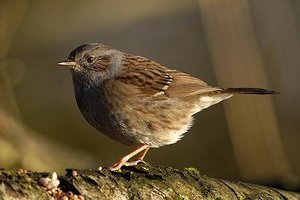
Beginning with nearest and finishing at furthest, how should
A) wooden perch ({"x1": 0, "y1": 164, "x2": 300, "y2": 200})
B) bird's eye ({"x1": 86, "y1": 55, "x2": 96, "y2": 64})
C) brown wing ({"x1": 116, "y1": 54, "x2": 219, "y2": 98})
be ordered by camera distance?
wooden perch ({"x1": 0, "y1": 164, "x2": 300, "y2": 200}) < brown wing ({"x1": 116, "y1": 54, "x2": 219, "y2": 98}) < bird's eye ({"x1": 86, "y1": 55, "x2": 96, "y2": 64})

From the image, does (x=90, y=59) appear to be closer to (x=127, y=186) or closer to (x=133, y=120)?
(x=133, y=120)

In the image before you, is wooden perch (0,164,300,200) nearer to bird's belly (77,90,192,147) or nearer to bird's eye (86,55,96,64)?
bird's belly (77,90,192,147)

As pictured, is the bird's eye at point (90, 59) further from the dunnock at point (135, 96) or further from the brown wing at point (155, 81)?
the brown wing at point (155, 81)

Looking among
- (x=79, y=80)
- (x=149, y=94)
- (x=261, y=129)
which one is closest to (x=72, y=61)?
(x=79, y=80)

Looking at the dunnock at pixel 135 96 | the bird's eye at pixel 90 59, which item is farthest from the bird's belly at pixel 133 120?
the bird's eye at pixel 90 59

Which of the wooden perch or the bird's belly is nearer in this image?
the wooden perch

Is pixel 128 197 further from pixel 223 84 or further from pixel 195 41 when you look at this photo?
pixel 195 41

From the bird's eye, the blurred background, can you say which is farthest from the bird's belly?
the blurred background
